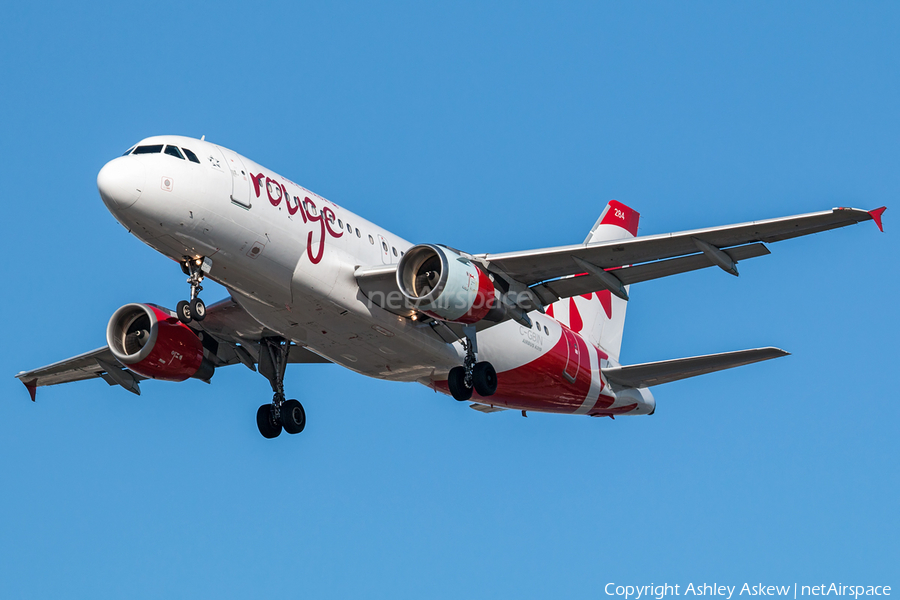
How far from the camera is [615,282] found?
27.1 meters

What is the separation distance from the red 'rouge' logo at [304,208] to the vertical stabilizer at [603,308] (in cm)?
1052

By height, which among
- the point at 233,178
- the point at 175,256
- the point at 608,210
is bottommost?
the point at 175,256

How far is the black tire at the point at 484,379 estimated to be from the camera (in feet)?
93.8

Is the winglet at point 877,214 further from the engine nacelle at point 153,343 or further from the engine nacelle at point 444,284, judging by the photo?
the engine nacelle at point 153,343

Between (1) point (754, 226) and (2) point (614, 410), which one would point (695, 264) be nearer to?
(1) point (754, 226)

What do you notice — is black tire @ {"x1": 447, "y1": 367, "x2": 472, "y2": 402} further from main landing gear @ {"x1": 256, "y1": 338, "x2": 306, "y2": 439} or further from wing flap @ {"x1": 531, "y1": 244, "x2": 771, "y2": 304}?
main landing gear @ {"x1": 256, "y1": 338, "x2": 306, "y2": 439}

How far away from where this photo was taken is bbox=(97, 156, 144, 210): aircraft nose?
2330 cm

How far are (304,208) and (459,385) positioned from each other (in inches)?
254

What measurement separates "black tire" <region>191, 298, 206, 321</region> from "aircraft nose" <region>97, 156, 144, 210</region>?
2789 millimetres

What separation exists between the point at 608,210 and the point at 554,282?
1146 cm

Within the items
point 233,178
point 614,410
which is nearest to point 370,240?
point 233,178

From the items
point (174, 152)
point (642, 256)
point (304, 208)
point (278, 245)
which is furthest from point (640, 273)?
point (174, 152)

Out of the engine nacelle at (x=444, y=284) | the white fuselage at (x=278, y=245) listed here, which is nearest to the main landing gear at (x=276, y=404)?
the white fuselage at (x=278, y=245)

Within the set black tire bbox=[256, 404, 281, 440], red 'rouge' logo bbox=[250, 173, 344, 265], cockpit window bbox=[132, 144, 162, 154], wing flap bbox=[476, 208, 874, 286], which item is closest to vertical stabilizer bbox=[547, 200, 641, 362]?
wing flap bbox=[476, 208, 874, 286]
